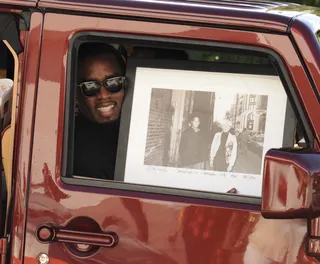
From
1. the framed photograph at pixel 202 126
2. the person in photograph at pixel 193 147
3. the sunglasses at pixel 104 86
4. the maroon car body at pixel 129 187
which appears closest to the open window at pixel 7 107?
the maroon car body at pixel 129 187

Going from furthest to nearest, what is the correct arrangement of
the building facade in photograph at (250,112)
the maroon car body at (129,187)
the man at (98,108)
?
the man at (98,108)
the building facade in photograph at (250,112)
the maroon car body at (129,187)

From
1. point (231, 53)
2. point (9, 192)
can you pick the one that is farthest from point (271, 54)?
point (9, 192)

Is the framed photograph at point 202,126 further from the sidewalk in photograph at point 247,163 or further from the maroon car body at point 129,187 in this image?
the maroon car body at point 129,187

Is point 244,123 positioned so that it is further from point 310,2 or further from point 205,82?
point 310,2

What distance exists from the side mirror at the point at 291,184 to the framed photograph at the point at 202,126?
330 millimetres

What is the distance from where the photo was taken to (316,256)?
114 inches

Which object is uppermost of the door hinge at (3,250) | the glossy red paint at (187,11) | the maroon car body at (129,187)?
A: the glossy red paint at (187,11)

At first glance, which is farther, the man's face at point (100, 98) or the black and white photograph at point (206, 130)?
the man's face at point (100, 98)

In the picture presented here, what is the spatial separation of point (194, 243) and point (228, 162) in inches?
12.2

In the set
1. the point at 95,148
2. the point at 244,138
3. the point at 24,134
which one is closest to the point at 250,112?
the point at 244,138

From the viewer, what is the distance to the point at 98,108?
11.4 feet

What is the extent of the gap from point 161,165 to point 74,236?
0.39 meters

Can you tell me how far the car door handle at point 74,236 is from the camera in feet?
9.97

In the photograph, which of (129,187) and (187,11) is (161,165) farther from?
(187,11)
